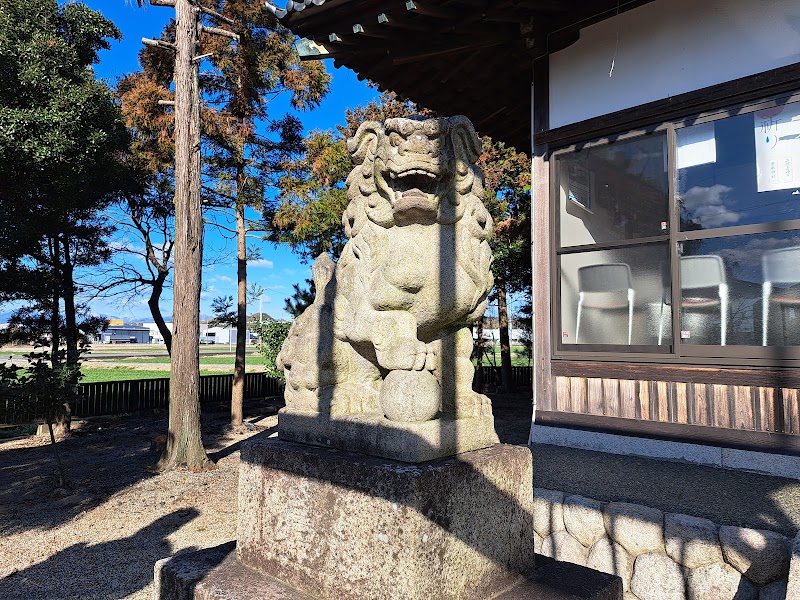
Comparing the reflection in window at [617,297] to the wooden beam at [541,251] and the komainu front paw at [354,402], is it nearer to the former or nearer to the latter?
the wooden beam at [541,251]

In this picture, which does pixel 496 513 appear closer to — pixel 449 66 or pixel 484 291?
pixel 484 291

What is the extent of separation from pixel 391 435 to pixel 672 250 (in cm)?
348

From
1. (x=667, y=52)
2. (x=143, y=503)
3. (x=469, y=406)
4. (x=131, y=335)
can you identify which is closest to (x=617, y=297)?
(x=667, y=52)

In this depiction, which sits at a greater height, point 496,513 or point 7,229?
point 7,229

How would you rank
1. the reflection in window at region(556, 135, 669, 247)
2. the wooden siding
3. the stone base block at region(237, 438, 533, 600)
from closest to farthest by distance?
the stone base block at region(237, 438, 533, 600)
the wooden siding
the reflection in window at region(556, 135, 669, 247)

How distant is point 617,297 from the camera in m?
4.62

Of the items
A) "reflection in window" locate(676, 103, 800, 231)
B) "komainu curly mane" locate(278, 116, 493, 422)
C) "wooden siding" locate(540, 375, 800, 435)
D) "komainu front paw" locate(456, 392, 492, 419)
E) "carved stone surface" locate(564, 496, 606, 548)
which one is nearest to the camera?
"komainu curly mane" locate(278, 116, 493, 422)

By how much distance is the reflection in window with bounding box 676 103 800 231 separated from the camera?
384 centimetres

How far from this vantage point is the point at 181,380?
7.05 metres

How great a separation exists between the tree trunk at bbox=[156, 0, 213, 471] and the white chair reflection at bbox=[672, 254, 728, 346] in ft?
19.8

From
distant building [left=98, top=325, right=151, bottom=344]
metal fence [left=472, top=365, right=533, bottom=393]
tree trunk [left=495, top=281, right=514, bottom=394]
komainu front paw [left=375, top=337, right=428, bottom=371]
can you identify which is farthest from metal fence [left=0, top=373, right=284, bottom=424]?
distant building [left=98, top=325, right=151, bottom=344]

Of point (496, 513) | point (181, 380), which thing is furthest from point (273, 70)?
point (496, 513)

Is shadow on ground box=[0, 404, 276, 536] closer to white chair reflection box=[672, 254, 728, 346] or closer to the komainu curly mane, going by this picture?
the komainu curly mane

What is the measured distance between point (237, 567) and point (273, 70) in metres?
10.5
